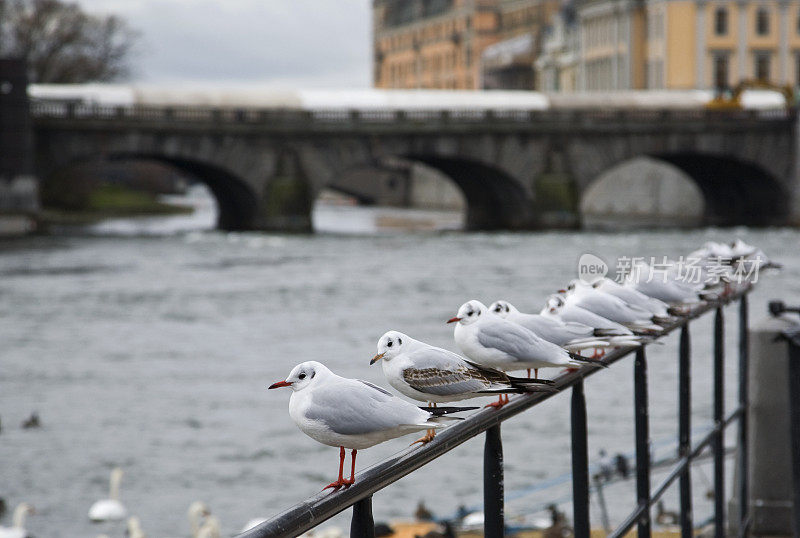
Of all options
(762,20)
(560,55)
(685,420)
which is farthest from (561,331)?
(560,55)

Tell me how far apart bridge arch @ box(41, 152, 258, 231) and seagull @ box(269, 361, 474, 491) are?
46695mm

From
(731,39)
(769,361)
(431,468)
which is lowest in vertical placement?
(431,468)

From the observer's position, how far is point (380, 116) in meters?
51.2

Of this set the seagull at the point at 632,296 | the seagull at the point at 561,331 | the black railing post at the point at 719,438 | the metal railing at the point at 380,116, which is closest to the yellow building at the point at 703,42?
the metal railing at the point at 380,116

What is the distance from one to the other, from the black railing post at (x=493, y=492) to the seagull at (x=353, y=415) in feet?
0.47

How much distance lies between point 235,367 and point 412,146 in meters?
29.2

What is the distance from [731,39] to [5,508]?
58.2 metres

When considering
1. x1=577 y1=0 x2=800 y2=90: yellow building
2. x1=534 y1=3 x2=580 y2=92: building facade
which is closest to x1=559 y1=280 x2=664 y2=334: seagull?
x1=577 y1=0 x2=800 y2=90: yellow building

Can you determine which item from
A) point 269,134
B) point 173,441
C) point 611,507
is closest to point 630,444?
point 611,507

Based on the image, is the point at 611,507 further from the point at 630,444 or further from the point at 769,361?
the point at 769,361

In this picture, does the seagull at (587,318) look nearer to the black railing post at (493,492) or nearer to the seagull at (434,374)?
the seagull at (434,374)

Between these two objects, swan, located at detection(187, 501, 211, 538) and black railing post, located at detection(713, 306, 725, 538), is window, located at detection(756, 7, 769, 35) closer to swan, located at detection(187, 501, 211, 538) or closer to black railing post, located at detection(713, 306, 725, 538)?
swan, located at detection(187, 501, 211, 538)

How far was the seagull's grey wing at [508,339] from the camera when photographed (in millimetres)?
2967

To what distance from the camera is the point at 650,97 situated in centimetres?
5816
